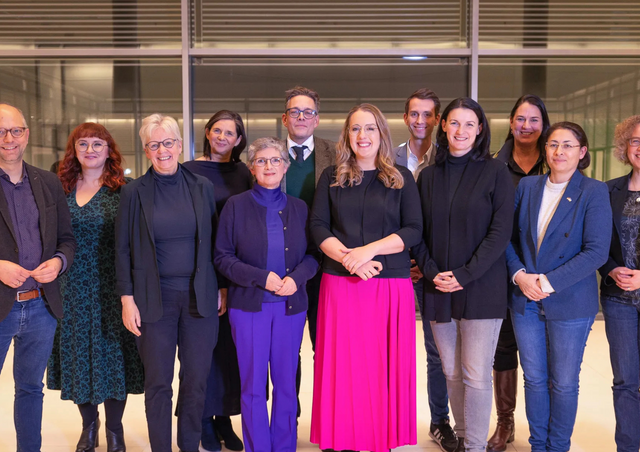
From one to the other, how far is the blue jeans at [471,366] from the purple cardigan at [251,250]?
2.34 ft

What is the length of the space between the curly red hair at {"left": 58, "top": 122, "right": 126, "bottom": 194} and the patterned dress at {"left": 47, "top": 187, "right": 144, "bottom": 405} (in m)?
0.05

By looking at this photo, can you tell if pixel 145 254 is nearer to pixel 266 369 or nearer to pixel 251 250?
pixel 251 250

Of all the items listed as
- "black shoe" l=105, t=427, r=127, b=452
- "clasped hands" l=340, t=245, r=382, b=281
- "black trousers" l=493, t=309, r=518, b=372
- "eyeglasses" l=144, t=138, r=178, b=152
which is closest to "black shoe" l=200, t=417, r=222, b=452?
"black shoe" l=105, t=427, r=127, b=452

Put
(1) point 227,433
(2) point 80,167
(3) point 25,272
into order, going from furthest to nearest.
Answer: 1. (1) point 227,433
2. (2) point 80,167
3. (3) point 25,272

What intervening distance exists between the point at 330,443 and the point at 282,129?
3787 mm

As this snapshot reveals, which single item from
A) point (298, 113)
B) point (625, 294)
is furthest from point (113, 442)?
point (625, 294)

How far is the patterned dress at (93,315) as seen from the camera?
9.62 feet

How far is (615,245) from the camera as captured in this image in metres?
2.80

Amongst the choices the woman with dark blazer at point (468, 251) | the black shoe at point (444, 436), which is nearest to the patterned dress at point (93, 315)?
the woman with dark blazer at point (468, 251)

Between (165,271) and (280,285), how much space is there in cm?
54

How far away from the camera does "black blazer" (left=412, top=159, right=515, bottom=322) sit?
2674 millimetres

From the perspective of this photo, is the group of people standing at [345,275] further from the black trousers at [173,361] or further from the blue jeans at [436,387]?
the blue jeans at [436,387]

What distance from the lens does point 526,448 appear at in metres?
3.23

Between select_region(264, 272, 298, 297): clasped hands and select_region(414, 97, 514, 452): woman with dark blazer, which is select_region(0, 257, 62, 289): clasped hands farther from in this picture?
select_region(414, 97, 514, 452): woman with dark blazer
